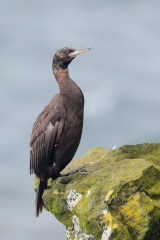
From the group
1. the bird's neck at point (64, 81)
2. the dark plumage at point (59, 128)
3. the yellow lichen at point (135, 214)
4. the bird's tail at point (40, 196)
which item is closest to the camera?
the yellow lichen at point (135, 214)

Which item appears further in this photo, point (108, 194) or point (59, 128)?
point (59, 128)

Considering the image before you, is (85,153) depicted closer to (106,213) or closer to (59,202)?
(59,202)

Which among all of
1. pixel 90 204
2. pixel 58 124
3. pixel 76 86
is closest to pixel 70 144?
pixel 58 124

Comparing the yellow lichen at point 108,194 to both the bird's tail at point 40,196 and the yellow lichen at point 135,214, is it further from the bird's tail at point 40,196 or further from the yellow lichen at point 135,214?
the bird's tail at point 40,196

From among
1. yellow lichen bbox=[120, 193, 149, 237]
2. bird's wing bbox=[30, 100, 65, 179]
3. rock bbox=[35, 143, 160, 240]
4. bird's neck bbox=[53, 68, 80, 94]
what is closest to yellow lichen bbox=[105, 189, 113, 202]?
rock bbox=[35, 143, 160, 240]

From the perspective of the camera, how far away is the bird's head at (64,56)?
442 inches

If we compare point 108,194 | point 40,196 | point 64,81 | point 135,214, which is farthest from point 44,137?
point 135,214

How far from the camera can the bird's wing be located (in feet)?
35.6

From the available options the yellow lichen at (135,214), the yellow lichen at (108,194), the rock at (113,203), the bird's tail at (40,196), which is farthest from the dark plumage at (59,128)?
the yellow lichen at (135,214)

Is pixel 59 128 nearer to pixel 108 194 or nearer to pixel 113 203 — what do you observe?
pixel 108 194

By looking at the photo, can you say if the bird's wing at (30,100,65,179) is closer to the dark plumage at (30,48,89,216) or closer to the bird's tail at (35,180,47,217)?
the dark plumage at (30,48,89,216)

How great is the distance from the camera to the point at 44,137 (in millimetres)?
11031

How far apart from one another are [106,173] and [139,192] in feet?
3.31

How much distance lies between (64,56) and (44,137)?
5.58 feet
